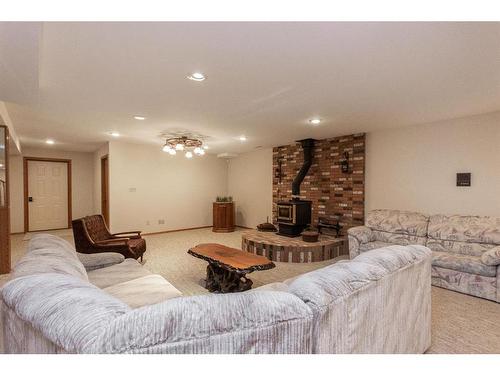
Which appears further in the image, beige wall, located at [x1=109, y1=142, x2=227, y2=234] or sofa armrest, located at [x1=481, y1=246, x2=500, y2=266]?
beige wall, located at [x1=109, y1=142, x2=227, y2=234]

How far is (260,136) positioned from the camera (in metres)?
5.16

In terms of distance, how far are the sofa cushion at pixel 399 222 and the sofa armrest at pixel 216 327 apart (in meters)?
3.60

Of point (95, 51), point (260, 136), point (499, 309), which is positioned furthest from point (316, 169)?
point (95, 51)

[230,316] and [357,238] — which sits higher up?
[230,316]

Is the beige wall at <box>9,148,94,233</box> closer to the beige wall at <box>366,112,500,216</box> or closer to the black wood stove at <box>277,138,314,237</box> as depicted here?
the black wood stove at <box>277,138,314,237</box>

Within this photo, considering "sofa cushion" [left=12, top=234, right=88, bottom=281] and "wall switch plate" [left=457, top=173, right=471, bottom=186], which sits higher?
"wall switch plate" [left=457, top=173, right=471, bottom=186]

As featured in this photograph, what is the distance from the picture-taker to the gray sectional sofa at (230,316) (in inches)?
31.3

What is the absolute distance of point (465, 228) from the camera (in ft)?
11.3

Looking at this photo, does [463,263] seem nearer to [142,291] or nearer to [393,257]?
[393,257]

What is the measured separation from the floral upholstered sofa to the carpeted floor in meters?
0.17

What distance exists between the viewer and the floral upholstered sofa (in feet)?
9.37

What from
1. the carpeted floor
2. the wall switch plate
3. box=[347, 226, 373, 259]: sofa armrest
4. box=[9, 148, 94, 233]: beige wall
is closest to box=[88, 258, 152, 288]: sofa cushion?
the carpeted floor

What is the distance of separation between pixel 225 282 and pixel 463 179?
362 cm

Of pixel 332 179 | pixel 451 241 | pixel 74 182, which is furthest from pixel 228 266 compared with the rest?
pixel 74 182
